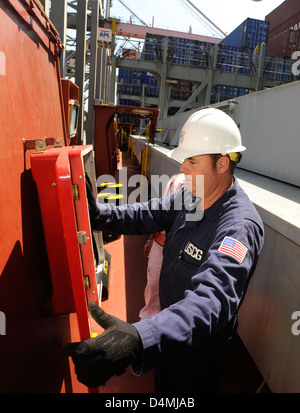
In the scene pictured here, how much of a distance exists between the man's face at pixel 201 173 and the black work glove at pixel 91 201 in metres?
0.55

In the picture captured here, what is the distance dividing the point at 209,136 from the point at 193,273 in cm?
80

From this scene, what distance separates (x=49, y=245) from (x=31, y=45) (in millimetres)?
998

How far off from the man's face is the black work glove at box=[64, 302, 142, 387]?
0.95 meters

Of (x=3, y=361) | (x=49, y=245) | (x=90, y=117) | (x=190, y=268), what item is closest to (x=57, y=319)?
(x=49, y=245)

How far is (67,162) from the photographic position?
1.17 metres

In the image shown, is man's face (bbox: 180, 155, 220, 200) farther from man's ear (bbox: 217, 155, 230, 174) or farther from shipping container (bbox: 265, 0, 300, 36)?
shipping container (bbox: 265, 0, 300, 36)

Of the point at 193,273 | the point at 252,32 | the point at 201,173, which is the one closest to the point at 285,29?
the point at 252,32

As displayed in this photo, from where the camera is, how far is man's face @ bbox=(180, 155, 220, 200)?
169 cm

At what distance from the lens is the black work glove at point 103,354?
94cm

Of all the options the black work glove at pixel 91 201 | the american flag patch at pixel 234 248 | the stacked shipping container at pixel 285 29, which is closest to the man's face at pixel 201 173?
the american flag patch at pixel 234 248

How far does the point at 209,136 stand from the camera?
5.74 ft

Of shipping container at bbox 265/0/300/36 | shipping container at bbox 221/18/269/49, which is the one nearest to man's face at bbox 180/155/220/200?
shipping container at bbox 221/18/269/49

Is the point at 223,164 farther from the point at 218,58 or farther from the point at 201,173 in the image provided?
the point at 218,58

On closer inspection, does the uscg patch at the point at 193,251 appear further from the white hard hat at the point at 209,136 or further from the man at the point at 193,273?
the white hard hat at the point at 209,136
